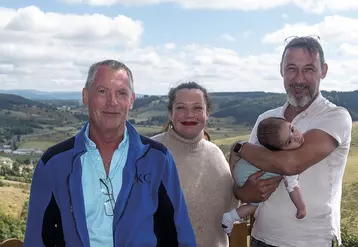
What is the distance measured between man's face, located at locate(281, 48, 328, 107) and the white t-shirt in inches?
3.0

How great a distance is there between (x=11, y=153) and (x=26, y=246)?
364 feet

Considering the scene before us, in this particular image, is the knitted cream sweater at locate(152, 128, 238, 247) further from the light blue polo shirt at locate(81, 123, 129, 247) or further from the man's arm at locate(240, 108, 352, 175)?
the light blue polo shirt at locate(81, 123, 129, 247)

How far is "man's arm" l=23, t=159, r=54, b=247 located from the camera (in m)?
2.49

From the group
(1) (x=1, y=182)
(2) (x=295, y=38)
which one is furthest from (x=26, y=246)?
(1) (x=1, y=182)

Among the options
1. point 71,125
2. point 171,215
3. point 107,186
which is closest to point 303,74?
point 171,215

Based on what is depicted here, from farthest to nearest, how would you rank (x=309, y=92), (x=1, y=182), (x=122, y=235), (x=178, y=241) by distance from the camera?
1. (x=1, y=182)
2. (x=309, y=92)
3. (x=178, y=241)
4. (x=122, y=235)

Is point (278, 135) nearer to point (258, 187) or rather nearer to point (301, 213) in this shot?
point (258, 187)

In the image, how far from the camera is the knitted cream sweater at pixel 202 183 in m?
3.26

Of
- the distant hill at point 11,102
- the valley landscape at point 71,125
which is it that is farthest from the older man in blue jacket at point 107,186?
the distant hill at point 11,102

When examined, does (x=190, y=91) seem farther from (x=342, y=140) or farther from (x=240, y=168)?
(x=342, y=140)

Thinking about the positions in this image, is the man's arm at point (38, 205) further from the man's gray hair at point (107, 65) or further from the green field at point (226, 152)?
the green field at point (226, 152)

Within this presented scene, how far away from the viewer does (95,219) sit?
8.26 ft

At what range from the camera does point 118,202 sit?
2.48m

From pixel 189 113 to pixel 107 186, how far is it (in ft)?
3.12
